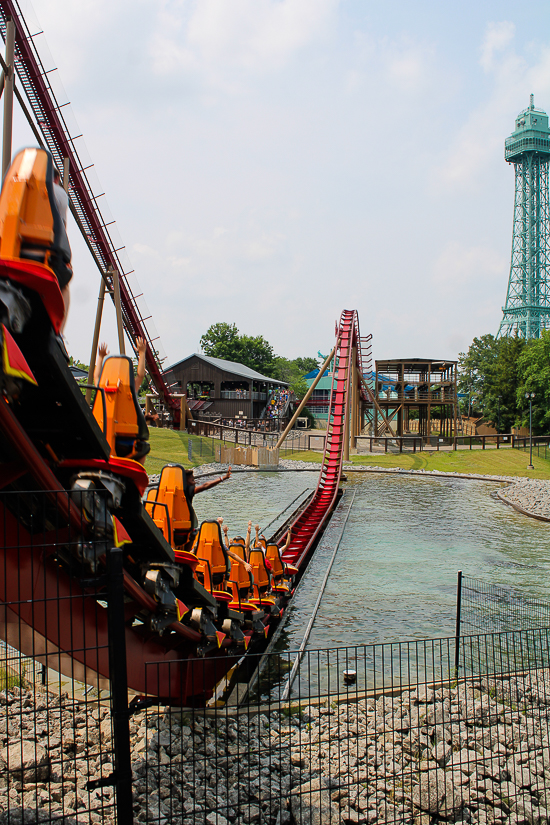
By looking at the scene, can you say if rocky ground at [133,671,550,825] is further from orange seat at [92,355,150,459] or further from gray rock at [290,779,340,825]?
orange seat at [92,355,150,459]

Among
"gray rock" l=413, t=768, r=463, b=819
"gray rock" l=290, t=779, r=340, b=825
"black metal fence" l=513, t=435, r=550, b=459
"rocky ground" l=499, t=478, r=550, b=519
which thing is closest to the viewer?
"gray rock" l=290, t=779, r=340, b=825

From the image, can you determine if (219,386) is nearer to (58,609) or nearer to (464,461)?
(464,461)

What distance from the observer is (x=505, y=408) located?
159ft

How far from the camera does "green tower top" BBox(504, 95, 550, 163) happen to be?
97688 mm

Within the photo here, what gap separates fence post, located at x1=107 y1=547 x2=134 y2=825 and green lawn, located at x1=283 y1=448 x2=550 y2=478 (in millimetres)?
28268

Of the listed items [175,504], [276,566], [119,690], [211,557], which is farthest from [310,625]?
→ [119,690]

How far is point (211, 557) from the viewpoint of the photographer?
6078mm

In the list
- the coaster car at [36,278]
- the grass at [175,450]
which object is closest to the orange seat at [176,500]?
the coaster car at [36,278]

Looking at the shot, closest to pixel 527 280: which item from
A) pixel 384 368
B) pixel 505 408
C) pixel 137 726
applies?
pixel 505 408

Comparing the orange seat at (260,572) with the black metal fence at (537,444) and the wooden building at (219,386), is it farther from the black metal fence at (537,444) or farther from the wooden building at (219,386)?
the wooden building at (219,386)

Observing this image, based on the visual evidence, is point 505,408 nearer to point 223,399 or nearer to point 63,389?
point 223,399

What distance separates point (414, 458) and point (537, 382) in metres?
15.5

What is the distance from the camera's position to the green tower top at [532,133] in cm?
9769

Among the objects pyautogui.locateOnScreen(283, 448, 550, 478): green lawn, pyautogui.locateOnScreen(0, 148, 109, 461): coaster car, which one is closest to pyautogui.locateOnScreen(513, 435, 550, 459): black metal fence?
pyautogui.locateOnScreen(283, 448, 550, 478): green lawn
